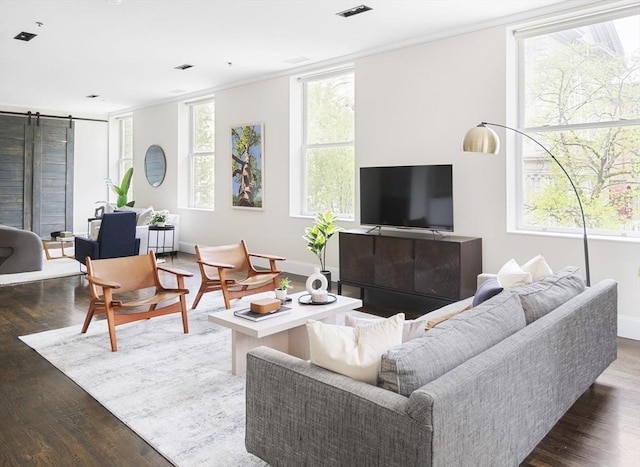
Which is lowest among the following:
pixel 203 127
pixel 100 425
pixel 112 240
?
pixel 100 425

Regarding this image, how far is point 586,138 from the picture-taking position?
4.28 m

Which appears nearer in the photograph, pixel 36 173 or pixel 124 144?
pixel 36 173

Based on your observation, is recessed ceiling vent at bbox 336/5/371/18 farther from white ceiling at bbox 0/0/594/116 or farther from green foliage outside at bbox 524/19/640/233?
green foliage outside at bbox 524/19/640/233

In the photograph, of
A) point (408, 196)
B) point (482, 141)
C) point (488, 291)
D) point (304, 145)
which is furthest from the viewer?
point (304, 145)

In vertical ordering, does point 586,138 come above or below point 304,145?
below

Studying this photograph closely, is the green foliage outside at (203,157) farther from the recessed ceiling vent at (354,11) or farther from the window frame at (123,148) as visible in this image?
the recessed ceiling vent at (354,11)

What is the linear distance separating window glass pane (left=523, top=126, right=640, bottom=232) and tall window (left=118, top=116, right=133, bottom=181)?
887cm

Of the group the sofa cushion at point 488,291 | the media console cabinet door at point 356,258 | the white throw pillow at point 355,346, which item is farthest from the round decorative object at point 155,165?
the white throw pillow at point 355,346

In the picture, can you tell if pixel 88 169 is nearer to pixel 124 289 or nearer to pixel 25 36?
pixel 25 36

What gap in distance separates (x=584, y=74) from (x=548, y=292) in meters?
2.64

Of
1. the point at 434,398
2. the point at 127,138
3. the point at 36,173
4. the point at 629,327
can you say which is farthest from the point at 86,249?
the point at 629,327

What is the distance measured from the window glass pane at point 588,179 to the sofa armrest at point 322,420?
3437mm

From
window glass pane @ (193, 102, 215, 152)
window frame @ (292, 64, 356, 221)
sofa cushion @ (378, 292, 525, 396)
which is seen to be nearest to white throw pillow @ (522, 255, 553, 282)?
sofa cushion @ (378, 292, 525, 396)

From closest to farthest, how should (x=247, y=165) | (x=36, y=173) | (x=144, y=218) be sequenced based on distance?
Answer: (x=247, y=165)
(x=144, y=218)
(x=36, y=173)
